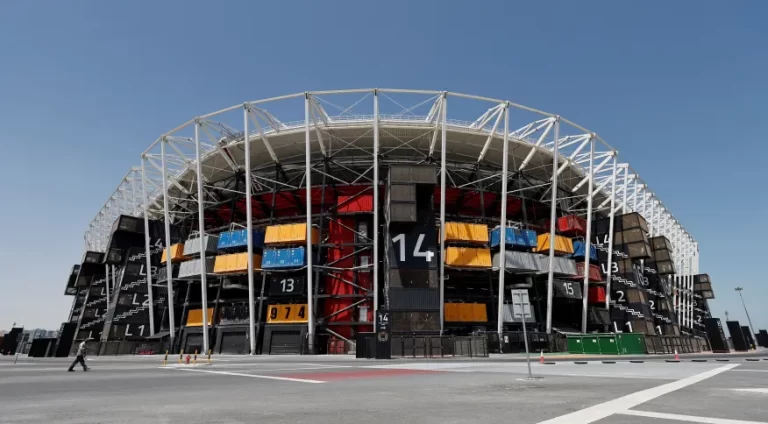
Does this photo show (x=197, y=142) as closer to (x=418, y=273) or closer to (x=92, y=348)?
(x=418, y=273)

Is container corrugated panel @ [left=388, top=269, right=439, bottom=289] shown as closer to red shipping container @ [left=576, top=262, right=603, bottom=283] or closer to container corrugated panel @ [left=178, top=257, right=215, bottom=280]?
container corrugated panel @ [left=178, top=257, right=215, bottom=280]

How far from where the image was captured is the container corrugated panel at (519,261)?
142 feet

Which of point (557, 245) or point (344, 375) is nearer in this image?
point (344, 375)

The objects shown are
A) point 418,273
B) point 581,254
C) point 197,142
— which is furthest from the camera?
point 581,254

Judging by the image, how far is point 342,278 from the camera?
44.3 metres

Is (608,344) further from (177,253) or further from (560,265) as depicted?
(177,253)

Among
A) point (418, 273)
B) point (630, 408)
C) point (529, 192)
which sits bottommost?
point (630, 408)

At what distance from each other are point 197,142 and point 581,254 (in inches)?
1686

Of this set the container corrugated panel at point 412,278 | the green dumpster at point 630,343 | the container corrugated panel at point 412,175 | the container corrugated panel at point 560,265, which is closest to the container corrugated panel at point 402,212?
the container corrugated panel at point 412,175

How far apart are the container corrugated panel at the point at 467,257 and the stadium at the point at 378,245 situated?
14 cm

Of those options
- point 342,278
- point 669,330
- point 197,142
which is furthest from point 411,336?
point 669,330

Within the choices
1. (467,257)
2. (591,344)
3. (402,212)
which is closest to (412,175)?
(402,212)

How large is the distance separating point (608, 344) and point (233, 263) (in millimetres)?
33436

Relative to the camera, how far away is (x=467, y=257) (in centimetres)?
4225
